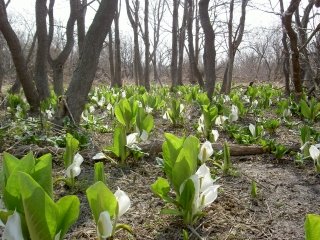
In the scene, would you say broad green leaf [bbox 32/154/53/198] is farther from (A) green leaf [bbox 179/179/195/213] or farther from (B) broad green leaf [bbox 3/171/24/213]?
(A) green leaf [bbox 179/179/195/213]

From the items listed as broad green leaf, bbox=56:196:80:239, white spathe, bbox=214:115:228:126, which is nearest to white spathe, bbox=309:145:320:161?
white spathe, bbox=214:115:228:126

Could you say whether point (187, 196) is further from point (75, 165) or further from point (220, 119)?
point (220, 119)

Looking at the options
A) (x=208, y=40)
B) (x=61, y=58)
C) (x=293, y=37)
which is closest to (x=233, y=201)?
(x=293, y=37)

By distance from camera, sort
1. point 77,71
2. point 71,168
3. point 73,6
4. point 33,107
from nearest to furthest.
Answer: point 71,168 → point 77,71 → point 33,107 → point 73,6

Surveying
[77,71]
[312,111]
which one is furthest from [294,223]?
[312,111]

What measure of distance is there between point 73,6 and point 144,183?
552cm

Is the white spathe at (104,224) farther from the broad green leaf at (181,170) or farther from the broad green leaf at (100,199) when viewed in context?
the broad green leaf at (181,170)

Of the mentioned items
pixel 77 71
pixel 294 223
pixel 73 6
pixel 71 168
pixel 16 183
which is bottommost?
pixel 294 223

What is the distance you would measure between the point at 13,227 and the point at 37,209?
0.10 metres

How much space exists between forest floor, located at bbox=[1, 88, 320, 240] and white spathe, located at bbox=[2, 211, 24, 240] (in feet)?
1.73

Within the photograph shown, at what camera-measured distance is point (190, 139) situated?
1.55m

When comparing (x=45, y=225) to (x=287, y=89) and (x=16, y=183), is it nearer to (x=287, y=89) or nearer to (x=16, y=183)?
(x=16, y=183)

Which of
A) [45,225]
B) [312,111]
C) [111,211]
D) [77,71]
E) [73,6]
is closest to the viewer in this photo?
[45,225]

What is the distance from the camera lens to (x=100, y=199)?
1.25 metres
